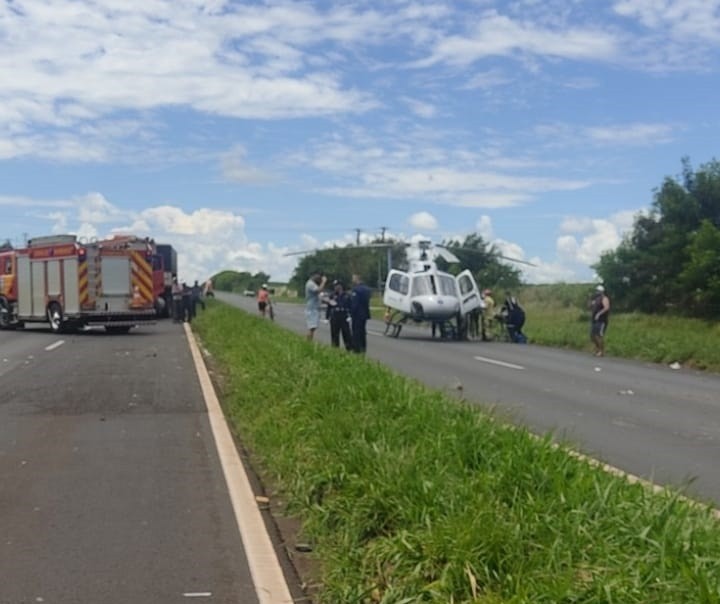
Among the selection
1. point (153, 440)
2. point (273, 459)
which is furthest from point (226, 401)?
point (273, 459)

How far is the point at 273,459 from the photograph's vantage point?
9.65 m

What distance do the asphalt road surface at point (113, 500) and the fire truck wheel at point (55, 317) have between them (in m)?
18.1

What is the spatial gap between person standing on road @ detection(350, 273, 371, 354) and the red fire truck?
14.8 metres

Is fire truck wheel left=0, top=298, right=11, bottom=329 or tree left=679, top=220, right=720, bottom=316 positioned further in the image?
tree left=679, top=220, right=720, bottom=316

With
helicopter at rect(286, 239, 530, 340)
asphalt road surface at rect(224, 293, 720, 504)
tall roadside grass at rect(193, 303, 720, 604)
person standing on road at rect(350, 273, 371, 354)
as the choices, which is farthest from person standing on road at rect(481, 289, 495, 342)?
tall roadside grass at rect(193, 303, 720, 604)

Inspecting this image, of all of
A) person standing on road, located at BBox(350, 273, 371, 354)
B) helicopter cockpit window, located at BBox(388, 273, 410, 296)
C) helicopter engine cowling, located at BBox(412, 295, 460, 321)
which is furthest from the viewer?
helicopter cockpit window, located at BBox(388, 273, 410, 296)

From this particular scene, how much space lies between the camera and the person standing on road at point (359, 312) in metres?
20.5

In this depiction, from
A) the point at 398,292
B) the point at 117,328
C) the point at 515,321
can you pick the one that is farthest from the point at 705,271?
the point at 117,328

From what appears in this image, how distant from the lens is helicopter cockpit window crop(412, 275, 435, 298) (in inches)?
1352

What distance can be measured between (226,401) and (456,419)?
6451 millimetres

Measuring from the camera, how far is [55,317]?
34625mm

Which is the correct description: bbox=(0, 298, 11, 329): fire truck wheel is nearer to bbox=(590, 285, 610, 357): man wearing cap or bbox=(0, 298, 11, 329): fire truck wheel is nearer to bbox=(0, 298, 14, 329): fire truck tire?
bbox=(0, 298, 14, 329): fire truck tire

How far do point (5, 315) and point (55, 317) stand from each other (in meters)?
4.57

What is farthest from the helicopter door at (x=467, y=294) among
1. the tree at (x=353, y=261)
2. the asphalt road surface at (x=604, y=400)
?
the tree at (x=353, y=261)
